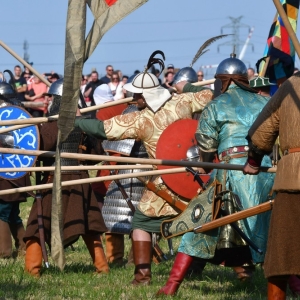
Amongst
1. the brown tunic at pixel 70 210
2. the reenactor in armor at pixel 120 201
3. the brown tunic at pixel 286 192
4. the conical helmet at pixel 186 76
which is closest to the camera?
the brown tunic at pixel 286 192

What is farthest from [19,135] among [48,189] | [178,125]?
[178,125]

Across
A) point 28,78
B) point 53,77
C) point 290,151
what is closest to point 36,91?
point 53,77

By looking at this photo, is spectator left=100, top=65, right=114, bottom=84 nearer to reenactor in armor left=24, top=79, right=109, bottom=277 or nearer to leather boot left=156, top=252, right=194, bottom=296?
reenactor in armor left=24, top=79, right=109, bottom=277

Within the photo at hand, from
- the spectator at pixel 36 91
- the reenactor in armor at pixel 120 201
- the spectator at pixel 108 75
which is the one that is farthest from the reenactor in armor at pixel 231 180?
the spectator at pixel 108 75

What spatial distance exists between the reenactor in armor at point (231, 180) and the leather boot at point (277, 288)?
3.64ft

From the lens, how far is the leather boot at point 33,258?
812cm

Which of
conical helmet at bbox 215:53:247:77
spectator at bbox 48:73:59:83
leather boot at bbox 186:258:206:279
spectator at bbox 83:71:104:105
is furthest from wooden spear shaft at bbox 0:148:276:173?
spectator at bbox 48:73:59:83

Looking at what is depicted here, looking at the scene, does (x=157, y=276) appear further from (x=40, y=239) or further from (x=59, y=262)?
(x=59, y=262)

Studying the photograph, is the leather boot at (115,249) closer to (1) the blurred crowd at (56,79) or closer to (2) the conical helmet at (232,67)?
(2) the conical helmet at (232,67)

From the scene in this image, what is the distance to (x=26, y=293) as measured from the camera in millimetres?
7133

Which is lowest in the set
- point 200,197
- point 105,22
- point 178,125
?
point 200,197

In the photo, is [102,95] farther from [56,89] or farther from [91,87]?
[56,89]

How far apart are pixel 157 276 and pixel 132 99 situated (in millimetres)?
1492

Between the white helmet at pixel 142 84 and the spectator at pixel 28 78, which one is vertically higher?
the spectator at pixel 28 78
